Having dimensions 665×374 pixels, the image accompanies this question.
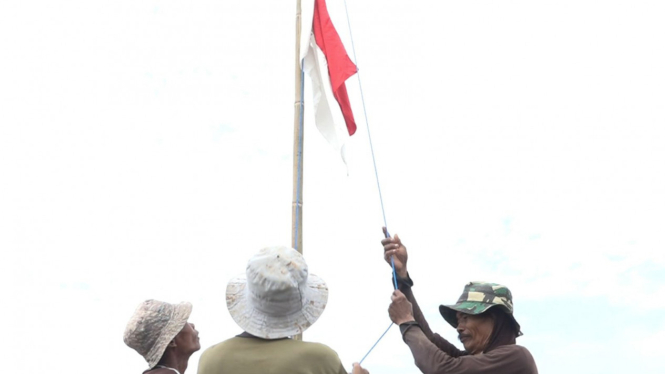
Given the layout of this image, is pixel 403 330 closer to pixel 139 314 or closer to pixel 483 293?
pixel 483 293

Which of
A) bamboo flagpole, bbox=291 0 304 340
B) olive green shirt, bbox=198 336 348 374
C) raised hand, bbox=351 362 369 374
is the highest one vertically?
bamboo flagpole, bbox=291 0 304 340

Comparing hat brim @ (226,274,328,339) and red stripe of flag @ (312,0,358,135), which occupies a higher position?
red stripe of flag @ (312,0,358,135)

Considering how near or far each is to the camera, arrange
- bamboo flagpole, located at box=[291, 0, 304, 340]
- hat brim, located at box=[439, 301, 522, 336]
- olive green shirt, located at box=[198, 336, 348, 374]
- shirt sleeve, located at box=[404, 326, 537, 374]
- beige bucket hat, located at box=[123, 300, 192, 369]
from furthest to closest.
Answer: bamboo flagpole, located at box=[291, 0, 304, 340]
hat brim, located at box=[439, 301, 522, 336]
beige bucket hat, located at box=[123, 300, 192, 369]
shirt sleeve, located at box=[404, 326, 537, 374]
olive green shirt, located at box=[198, 336, 348, 374]

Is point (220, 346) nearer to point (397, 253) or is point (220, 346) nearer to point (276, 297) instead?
point (276, 297)

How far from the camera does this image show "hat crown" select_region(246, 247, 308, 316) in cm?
292

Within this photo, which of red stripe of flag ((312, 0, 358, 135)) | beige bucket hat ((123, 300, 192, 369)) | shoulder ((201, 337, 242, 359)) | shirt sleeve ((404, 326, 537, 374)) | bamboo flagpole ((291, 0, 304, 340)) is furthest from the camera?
red stripe of flag ((312, 0, 358, 135))

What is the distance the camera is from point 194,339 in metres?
3.74

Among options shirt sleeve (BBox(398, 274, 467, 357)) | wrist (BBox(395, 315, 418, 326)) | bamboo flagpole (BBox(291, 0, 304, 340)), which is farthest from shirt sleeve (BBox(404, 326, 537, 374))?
bamboo flagpole (BBox(291, 0, 304, 340))

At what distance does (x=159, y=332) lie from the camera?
11.7ft

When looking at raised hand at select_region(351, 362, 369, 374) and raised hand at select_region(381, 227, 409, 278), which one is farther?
raised hand at select_region(381, 227, 409, 278)

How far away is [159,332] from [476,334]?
1782 millimetres

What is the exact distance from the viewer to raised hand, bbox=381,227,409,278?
442 centimetres

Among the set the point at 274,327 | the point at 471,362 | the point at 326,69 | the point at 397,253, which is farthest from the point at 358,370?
the point at 326,69

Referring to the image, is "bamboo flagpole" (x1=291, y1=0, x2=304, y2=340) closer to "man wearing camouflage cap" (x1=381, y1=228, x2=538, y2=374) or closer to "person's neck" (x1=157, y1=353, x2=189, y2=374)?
"man wearing camouflage cap" (x1=381, y1=228, x2=538, y2=374)
